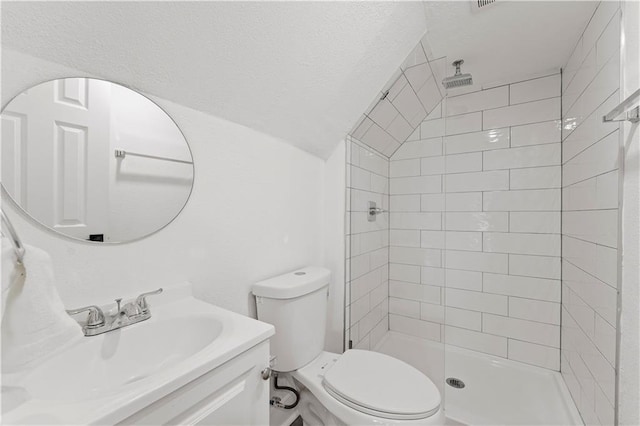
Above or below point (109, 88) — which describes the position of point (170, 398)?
below

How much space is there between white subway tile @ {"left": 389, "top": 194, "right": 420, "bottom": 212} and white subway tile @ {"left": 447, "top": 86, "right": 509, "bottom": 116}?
2.18 ft

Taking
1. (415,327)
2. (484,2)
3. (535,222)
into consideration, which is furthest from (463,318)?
(484,2)

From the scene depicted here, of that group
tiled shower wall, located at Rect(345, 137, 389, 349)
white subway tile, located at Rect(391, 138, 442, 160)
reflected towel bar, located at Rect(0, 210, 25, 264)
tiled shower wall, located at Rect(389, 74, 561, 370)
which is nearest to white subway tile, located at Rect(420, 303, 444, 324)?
tiled shower wall, located at Rect(389, 74, 561, 370)

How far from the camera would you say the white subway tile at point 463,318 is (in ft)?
6.73

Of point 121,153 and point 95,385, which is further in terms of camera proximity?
point 121,153

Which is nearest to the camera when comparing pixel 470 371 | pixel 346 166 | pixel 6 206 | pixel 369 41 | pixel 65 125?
pixel 6 206

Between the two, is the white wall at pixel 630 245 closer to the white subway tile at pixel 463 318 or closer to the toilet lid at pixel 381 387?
the toilet lid at pixel 381 387

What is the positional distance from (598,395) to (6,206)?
2.18 meters

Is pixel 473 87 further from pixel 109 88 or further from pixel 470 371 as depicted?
pixel 109 88

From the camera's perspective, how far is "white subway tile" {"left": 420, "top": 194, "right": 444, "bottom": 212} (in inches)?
82.0

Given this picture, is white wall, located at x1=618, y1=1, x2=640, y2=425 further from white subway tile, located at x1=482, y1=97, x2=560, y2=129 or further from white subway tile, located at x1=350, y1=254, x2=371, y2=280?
white subway tile, located at x1=350, y1=254, x2=371, y2=280

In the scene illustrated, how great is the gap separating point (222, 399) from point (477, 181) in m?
2.10

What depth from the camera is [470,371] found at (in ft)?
6.38

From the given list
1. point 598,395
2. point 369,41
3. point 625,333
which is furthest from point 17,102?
point 598,395
